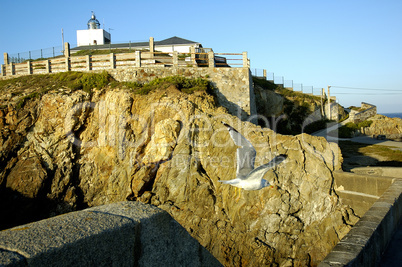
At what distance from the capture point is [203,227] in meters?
12.3

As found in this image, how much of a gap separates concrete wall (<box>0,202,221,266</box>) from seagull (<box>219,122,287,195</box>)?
439 cm

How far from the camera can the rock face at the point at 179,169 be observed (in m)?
11.2

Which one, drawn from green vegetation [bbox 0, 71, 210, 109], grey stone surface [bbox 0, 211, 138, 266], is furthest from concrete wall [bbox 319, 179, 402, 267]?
green vegetation [bbox 0, 71, 210, 109]

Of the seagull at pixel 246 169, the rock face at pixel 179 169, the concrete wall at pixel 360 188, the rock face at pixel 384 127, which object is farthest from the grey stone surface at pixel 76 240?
the rock face at pixel 384 127

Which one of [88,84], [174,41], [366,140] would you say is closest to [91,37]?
[174,41]

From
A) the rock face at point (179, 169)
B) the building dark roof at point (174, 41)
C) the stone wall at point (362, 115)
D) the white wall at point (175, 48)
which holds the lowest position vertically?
the rock face at point (179, 169)

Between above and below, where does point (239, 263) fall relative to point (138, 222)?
below

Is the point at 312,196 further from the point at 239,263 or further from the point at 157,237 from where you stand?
the point at 157,237

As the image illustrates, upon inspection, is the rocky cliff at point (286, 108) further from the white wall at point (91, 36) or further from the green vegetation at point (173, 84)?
the white wall at point (91, 36)

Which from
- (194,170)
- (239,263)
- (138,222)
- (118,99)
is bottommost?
(239,263)

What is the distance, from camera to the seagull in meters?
6.86

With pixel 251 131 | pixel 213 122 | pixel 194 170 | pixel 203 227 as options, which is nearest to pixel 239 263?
pixel 203 227

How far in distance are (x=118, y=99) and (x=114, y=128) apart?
1577mm

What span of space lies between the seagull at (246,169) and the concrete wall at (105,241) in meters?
4.39
